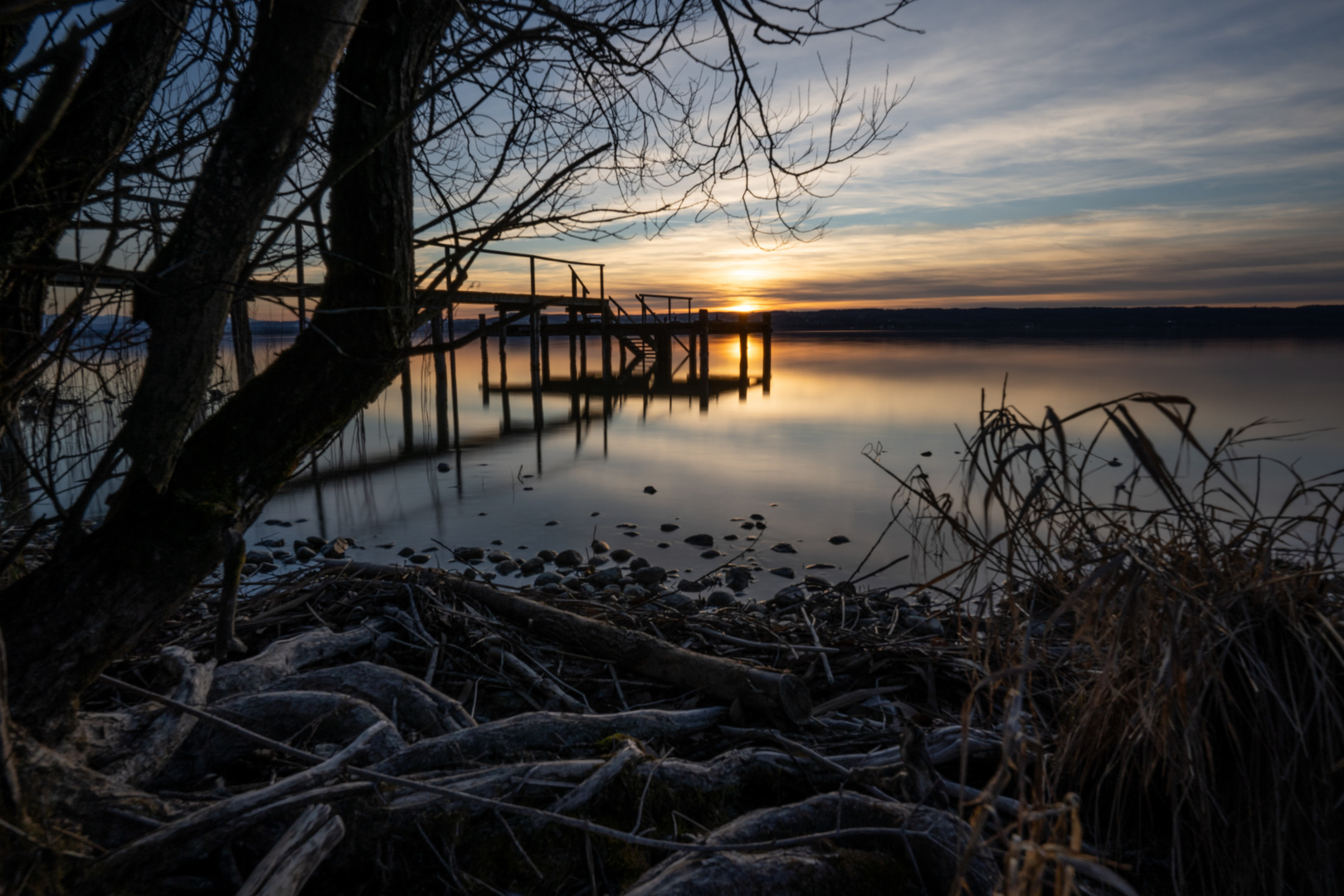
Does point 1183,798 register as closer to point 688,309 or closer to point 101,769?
point 101,769

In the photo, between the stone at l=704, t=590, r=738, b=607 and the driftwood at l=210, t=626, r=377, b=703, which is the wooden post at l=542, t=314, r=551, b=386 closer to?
the stone at l=704, t=590, r=738, b=607

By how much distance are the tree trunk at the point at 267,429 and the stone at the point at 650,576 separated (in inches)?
202

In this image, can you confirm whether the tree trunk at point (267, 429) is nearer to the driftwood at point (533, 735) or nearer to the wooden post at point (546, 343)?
the driftwood at point (533, 735)

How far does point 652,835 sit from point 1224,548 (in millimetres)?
1933

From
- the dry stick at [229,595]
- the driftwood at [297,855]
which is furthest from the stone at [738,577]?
the driftwood at [297,855]

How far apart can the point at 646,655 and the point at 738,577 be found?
13.5ft

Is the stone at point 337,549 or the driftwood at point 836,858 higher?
the driftwood at point 836,858

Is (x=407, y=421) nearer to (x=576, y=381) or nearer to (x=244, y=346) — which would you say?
(x=244, y=346)

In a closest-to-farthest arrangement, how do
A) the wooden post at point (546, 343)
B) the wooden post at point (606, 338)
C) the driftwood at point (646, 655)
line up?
the driftwood at point (646, 655) → the wooden post at point (606, 338) → the wooden post at point (546, 343)

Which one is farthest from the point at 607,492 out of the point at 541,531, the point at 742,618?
the point at 742,618

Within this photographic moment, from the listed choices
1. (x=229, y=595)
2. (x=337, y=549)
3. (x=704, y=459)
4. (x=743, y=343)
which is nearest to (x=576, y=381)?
(x=743, y=343)

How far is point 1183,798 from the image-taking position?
2018 mm

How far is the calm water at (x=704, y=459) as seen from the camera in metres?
10.1

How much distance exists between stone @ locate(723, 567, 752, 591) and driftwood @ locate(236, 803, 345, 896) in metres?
5.79
